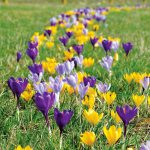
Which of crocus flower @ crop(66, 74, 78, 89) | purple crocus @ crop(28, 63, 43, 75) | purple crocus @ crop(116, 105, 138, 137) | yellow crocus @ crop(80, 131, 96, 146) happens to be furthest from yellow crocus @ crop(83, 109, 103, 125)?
purple crocus @ crop(28, 63, 43, 75)

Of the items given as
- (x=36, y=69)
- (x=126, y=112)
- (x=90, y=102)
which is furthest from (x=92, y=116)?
(x=36, y=69)

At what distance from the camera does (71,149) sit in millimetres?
2637

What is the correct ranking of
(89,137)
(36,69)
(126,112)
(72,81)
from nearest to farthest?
(89,137)
(126,112)
(72,81)
(36,69)

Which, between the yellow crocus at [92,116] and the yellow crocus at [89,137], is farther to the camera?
the yellow crocus at [92,116]

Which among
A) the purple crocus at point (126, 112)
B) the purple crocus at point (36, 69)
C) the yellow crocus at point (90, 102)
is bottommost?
the yellow crocus at point (90, 102)

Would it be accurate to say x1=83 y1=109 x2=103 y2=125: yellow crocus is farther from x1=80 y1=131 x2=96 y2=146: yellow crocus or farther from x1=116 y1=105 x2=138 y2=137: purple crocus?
x1=80 y1=131 x2=96 y2=146: yellow crocus

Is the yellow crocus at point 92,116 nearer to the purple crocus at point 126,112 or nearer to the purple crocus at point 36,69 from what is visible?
the purple crocus at point 126,112

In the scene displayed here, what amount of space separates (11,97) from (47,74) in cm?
96

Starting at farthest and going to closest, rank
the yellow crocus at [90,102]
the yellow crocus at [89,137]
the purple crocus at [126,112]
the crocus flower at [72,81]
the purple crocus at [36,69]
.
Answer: the purple crocus at [36,69]
the crocus flower at [72,81]
the yellow crocus at [90,102]
the purple crocus at [126,112]
the yellow crocus at [89,137]

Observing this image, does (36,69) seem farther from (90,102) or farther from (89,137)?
(89,137)

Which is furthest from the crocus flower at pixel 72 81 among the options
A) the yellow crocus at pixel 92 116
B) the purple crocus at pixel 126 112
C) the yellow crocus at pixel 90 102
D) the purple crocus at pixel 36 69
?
the purple crocus at pixel 126 112

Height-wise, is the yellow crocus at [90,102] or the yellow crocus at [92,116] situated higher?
the yellow crocus at [92,116]

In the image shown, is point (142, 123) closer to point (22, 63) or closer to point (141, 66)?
point (141, 66)

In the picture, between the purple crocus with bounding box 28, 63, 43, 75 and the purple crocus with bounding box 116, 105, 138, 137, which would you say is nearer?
the purple crocus with bounding box 116, 105, 138, 137
